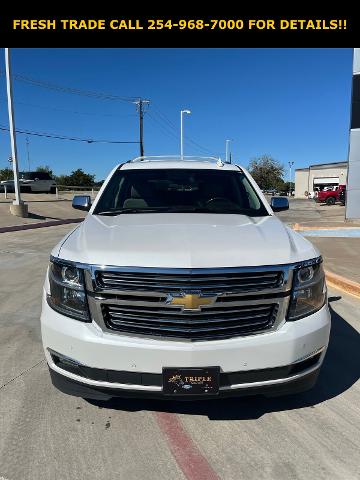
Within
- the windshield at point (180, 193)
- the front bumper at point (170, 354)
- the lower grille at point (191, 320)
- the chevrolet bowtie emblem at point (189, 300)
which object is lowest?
the front bumper at point (170, 354)

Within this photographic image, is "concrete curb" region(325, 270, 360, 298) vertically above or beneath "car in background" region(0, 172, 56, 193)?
beneath

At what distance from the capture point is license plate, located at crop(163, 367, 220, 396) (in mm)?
2391

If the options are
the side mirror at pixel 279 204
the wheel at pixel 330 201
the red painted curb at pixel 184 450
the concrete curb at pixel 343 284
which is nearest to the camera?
the red painted curb at pixel 184 450

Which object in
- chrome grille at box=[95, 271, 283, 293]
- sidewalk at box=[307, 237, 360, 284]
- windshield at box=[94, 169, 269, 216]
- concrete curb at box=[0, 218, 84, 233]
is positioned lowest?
concrete curb at box=[0, 218, 84, 233]

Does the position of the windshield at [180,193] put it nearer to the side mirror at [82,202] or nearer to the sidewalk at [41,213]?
the side mirror at [82,202]

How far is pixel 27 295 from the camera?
233 inches

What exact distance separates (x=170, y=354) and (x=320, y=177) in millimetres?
85686

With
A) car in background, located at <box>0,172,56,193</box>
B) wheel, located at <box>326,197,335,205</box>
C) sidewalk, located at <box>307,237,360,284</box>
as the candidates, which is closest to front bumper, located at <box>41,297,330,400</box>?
sidewalk, located at <box>307,237,360,284</box>

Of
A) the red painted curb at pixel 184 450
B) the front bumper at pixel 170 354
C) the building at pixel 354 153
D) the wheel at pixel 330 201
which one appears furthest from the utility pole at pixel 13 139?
the wheel at pixel 330 201

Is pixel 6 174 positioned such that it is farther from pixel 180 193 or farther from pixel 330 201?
pixel 180 193

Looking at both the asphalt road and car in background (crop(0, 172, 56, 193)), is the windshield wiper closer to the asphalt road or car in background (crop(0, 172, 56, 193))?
the asphalt road

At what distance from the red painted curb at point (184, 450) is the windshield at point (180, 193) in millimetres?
1839

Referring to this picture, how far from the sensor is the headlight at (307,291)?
2.52 metres

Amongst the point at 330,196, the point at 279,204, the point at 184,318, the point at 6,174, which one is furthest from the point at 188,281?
the point at 6,174
